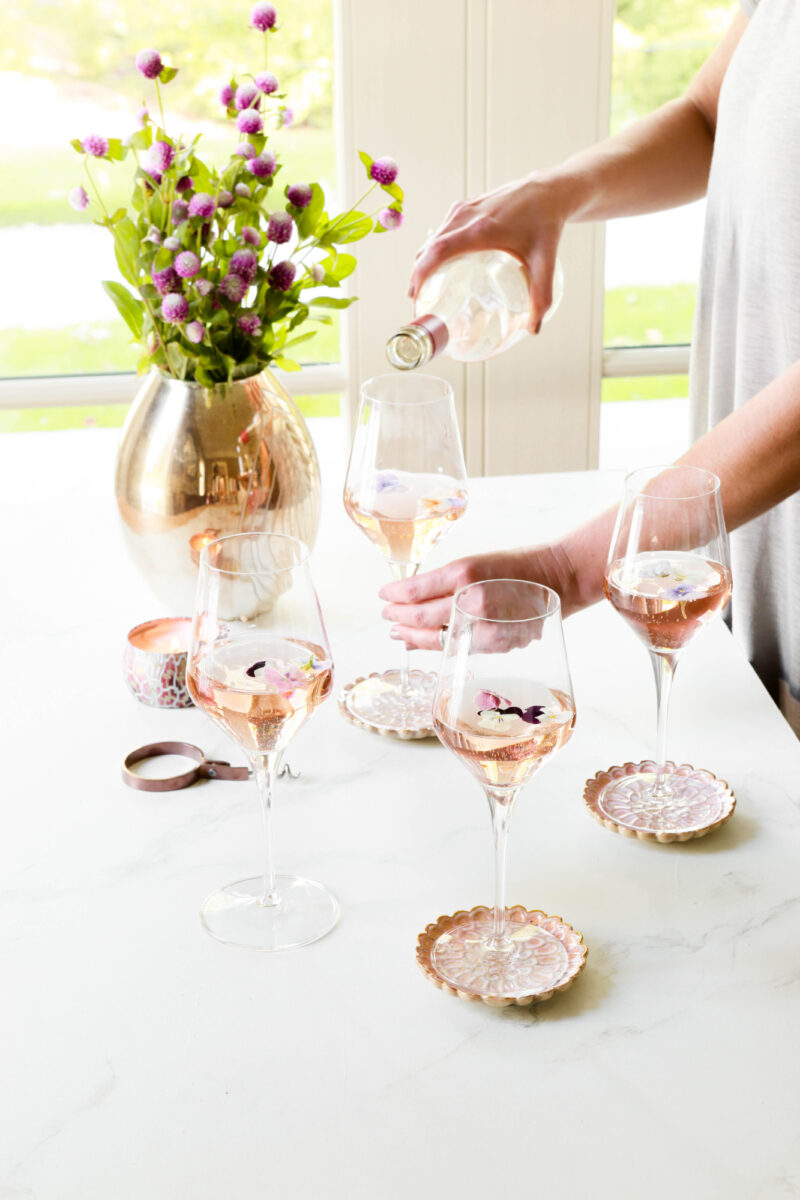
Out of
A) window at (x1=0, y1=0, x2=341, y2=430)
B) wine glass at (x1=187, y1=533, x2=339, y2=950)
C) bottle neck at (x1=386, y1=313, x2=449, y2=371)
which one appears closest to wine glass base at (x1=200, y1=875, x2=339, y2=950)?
wine glass at (x1=187, y1=533, x2=339, y2=950)

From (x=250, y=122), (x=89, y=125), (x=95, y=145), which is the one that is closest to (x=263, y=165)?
(x=250, y=122)

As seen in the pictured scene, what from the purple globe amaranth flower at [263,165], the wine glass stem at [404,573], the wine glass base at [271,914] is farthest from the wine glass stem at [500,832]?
the purple globe amaranth flower at [263,165]

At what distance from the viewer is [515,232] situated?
1.26 metres

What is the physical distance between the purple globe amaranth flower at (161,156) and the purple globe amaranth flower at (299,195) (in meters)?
0.11

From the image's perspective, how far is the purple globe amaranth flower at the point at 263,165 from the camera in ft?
3.41

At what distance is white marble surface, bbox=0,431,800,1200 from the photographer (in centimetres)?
62

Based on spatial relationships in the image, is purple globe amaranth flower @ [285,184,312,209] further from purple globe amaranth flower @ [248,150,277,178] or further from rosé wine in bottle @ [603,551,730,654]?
rosé wine in bottle @ [603,551,730,654]

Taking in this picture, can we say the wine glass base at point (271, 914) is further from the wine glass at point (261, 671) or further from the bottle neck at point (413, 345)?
the bottle neck at point (413, 345)

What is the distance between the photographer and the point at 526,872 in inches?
33.4

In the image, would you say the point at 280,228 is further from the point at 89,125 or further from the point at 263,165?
the point at 89,125

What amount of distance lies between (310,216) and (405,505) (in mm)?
300

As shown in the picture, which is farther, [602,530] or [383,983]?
[602,530]

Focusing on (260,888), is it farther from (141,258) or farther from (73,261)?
(73,261)

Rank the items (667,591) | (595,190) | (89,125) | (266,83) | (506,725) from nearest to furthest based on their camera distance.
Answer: (506,725) → (667,591) → (266,83) → (595,190) → (89,125)
